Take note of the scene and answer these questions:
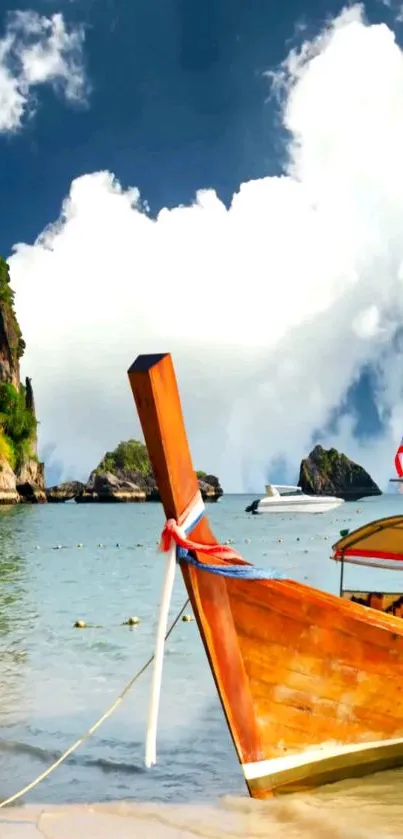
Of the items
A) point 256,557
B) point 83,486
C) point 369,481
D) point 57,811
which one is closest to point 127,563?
point 256,557

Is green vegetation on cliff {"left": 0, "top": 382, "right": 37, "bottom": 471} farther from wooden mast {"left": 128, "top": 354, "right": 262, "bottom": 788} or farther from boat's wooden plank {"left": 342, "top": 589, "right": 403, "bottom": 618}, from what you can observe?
wooden mast {"left": 128, "top": 354, "right": 262, "bottom": 788}

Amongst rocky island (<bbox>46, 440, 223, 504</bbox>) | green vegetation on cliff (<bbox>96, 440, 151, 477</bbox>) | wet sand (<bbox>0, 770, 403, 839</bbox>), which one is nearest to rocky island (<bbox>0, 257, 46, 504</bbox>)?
rocky island (<bbox>46, 440, 223, 504</bbox>)

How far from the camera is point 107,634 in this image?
14422 mm

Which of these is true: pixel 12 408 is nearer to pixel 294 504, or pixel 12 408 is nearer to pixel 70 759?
pixel 294 504

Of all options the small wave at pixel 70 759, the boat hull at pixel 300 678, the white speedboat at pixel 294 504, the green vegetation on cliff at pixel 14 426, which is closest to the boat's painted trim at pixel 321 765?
the boat hull at pixel 300 678

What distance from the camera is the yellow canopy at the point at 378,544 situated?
9.34 meters

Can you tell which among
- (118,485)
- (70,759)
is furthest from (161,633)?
(118,485)

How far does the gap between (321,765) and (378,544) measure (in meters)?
3.41

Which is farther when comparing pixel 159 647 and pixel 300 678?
pixel 300 678

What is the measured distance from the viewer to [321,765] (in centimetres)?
659

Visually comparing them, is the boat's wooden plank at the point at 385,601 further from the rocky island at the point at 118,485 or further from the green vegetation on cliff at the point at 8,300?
the rocky island at the point at 118,485

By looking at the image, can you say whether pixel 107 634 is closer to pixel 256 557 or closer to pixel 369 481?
pixel 256 557

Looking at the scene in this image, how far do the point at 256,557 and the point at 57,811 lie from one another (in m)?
26.5

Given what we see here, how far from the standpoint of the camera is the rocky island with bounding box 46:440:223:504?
455 ft
